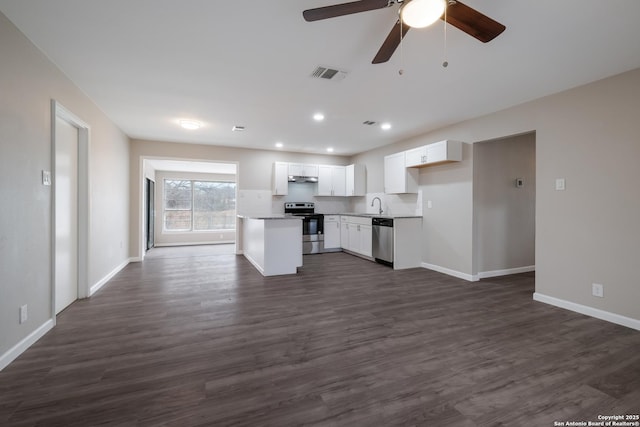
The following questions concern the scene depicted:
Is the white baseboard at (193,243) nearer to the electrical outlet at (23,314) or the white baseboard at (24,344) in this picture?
the white baseboard at (24,344)

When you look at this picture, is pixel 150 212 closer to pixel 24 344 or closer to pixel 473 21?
pixel 24 344

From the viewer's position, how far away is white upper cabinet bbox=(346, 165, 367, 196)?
7.08 meters

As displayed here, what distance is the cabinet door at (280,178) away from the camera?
21.9 ft

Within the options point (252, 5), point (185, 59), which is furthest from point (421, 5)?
point (185, 59)

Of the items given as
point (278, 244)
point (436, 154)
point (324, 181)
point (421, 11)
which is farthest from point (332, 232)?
point (421, 11)

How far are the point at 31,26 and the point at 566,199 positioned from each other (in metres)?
5.34

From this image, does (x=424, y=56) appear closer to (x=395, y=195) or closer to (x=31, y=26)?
(x=31, y=26)

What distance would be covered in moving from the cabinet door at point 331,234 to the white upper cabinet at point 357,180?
0.92 m

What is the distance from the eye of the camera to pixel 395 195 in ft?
19.9

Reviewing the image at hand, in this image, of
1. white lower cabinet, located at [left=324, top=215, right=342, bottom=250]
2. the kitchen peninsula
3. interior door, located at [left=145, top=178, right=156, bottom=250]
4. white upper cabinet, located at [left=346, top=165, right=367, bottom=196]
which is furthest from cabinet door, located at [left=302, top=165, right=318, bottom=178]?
interior door, located at [left=145, top=178, right=156, bottom=250]

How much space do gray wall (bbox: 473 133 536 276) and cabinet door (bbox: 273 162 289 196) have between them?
4.00 metres

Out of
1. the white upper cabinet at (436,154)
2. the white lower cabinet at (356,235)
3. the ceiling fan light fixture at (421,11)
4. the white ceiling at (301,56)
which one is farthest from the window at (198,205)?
the ceiling fan light fixture at (421,11)

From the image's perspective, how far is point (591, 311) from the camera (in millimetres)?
3025

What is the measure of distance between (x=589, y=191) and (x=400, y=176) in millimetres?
2790
